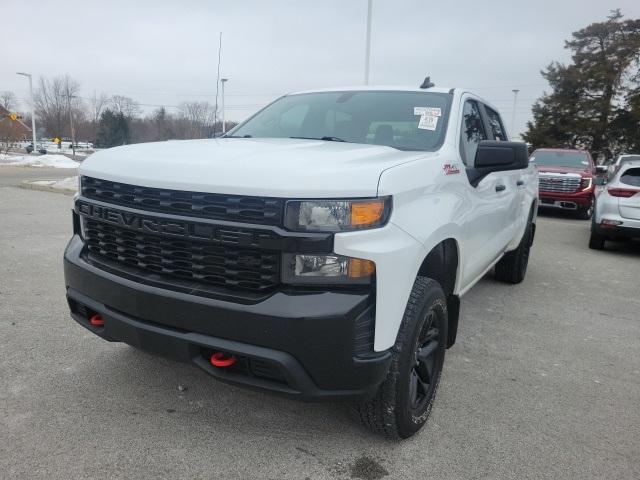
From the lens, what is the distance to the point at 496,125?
4445 mm

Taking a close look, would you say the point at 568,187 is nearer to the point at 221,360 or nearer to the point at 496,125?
the point at 496,125

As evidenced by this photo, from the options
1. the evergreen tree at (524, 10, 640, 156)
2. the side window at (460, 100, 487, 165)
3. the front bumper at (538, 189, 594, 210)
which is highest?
the evergreen tree at (524, 10, 640, 156)

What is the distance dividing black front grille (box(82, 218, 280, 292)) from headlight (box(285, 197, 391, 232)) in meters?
0.17

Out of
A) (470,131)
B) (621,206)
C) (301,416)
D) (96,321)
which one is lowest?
(301,416)

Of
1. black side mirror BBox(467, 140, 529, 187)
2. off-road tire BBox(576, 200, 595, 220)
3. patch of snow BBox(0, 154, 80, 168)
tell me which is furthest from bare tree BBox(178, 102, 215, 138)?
patch of snow BBox(0, 154, 80, 168)

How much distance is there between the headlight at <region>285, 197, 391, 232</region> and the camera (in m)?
1.91

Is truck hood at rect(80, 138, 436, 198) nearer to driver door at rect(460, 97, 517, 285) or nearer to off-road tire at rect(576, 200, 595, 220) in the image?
driver door at rect(460, 97, 517, 285)

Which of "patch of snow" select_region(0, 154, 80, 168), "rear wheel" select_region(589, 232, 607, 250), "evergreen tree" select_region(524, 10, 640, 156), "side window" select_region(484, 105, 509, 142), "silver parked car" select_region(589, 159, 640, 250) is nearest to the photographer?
"side window" select_region(484, 105, 509, 142)

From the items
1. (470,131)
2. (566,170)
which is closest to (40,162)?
(566,170)

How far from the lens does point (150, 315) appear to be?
2.16 metres

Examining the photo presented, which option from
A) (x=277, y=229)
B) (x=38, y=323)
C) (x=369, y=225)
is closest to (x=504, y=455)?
(x=369, y=225)

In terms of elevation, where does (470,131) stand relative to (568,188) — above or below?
above

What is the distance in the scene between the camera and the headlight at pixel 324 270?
1.92m

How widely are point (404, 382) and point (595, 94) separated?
116 feet
